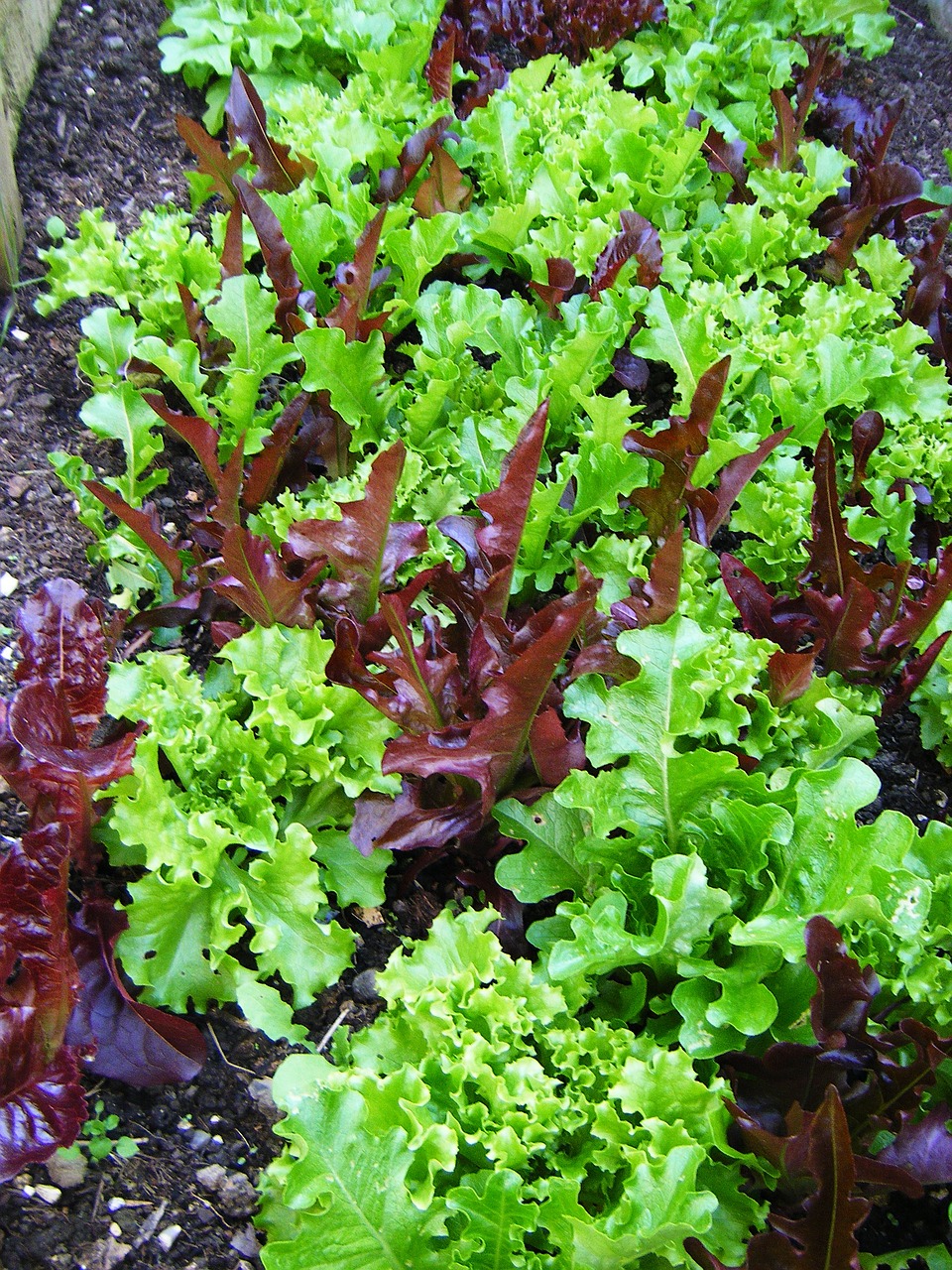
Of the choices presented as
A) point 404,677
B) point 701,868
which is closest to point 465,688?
point 404,677

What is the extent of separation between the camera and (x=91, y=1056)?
1.72 metres

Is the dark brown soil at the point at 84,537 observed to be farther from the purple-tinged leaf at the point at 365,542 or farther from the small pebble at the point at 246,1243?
the purple-tinged leaf at the point at 365,542

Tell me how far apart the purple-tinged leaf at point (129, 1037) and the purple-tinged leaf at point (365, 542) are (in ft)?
2.77

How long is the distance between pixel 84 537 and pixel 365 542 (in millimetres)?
917

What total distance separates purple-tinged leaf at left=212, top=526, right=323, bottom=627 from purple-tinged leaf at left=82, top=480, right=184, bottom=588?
19 cm

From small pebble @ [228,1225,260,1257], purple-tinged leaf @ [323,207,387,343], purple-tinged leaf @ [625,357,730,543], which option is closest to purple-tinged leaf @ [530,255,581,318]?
purple-tinged leaf @ [323,207,387,343]

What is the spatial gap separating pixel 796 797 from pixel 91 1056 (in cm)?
125

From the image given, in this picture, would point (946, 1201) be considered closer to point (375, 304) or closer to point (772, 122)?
point (375, 304)

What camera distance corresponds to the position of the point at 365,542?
211cm

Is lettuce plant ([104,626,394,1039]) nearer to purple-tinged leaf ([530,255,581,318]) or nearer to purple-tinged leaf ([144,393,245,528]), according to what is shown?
purple-tinged leaf ([144,393,245,528])

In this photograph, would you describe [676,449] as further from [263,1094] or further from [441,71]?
[441,71]

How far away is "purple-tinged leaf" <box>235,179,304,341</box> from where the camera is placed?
8.73ft

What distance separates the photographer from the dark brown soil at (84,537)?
5.63 feet

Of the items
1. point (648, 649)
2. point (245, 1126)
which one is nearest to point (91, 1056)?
point (245, 1126)
